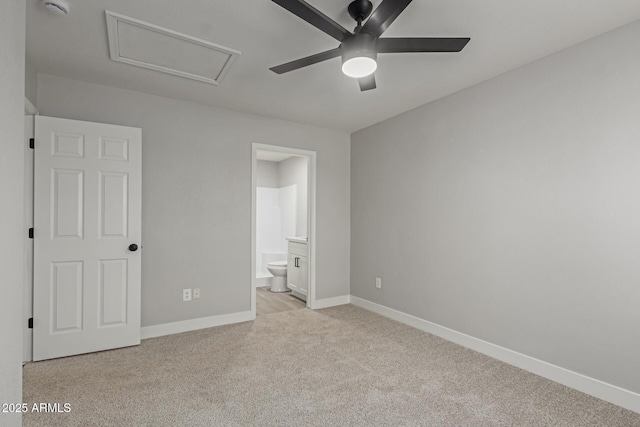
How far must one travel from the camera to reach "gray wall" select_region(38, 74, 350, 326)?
3.09 m

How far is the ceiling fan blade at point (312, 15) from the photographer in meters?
1.49

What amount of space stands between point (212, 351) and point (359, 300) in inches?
81.7

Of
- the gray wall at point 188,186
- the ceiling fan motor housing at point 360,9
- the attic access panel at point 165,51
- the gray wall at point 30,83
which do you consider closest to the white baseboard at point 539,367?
the gray wall at point 188,186

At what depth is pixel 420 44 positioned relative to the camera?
71.1 inches

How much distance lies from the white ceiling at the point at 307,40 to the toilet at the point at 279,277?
2741 mm

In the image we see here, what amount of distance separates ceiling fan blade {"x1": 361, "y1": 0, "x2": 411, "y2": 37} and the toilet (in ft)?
13.3

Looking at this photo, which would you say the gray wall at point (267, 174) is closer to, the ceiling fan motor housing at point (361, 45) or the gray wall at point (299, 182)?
the gray wall at point (299, 182)

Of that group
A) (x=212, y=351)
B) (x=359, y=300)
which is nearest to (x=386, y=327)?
(x=359, y=300)

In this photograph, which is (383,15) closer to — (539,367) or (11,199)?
(11,199)

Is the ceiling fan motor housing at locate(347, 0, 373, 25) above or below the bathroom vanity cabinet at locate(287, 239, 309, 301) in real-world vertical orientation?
above

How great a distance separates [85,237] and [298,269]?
2.64 metres

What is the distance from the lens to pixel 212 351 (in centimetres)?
289

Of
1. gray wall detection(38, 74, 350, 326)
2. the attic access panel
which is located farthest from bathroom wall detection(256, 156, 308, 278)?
the attic access panel

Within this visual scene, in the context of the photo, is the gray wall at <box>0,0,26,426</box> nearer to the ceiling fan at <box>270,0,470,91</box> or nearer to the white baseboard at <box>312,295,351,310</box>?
the ceiling fan at <box>270,0,470,91</box>
